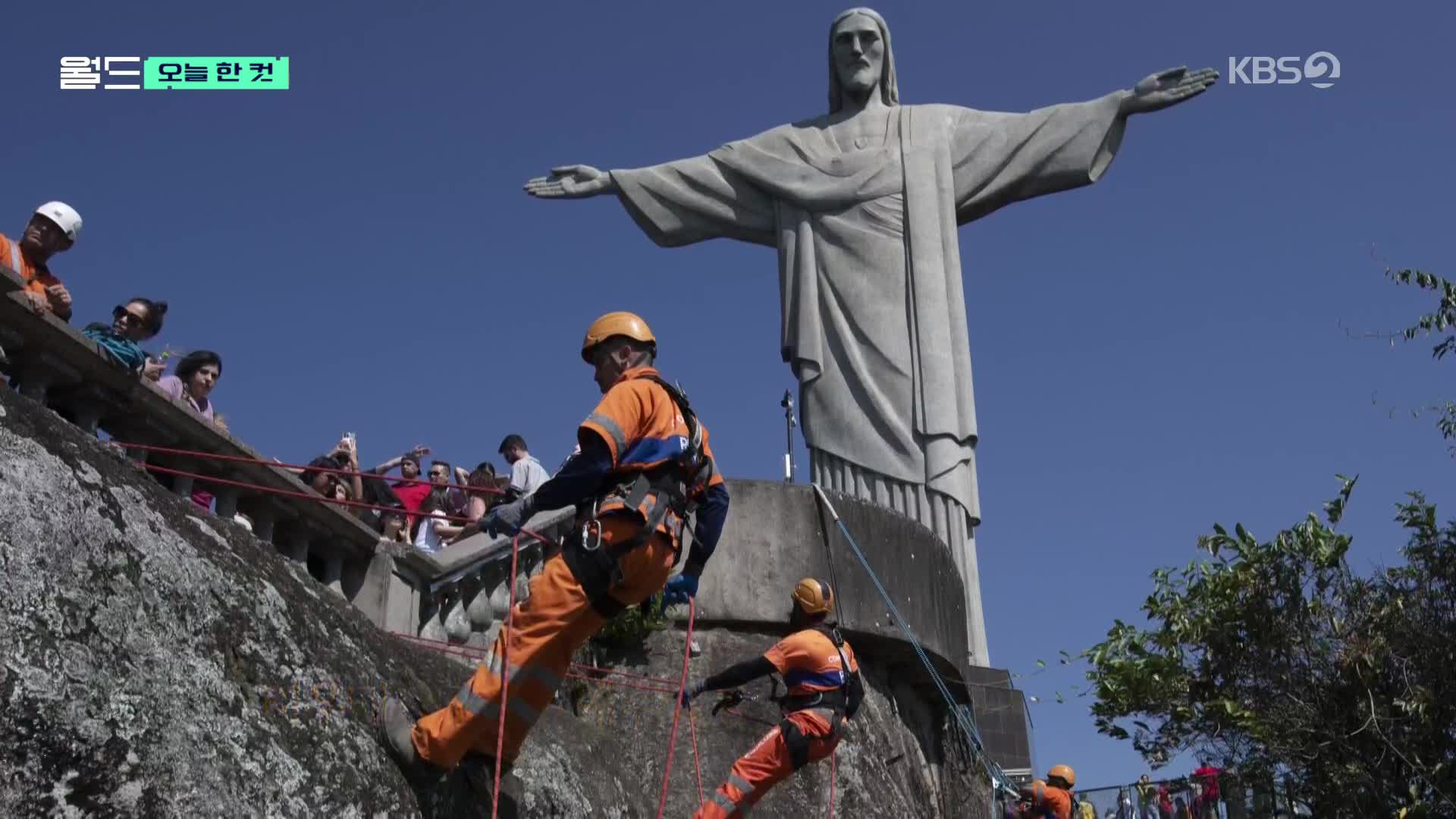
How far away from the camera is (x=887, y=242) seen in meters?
18.1

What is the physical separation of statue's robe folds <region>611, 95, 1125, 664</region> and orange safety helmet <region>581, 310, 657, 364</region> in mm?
11552

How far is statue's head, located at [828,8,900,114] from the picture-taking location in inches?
744

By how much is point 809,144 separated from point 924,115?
133 centimetres

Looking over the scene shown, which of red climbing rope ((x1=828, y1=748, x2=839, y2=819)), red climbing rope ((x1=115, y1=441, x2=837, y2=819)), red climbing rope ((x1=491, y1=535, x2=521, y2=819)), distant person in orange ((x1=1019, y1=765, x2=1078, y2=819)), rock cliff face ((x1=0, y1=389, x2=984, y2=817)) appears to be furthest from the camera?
distant person in orange ((x1=1019, y1=765, x2=1078, y2=819))

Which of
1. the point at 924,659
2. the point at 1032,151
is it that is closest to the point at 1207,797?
the point at 924,659

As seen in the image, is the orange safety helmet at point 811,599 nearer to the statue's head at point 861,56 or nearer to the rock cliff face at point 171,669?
the rock cliff face at point 171,669

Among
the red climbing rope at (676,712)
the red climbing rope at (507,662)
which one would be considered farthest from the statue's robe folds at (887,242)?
the red climbing rope at (676,712)

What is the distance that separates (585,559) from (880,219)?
13391 millimetres

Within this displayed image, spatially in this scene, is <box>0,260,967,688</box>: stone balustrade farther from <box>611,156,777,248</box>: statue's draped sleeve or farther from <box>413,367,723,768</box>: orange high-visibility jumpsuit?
<box>611,156,777,248</box>: statue's draped sleeve

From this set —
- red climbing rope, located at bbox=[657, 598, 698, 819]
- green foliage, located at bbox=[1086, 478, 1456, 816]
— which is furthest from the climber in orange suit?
green foliage, located at bbox=[1086, 478, 1456, 816]

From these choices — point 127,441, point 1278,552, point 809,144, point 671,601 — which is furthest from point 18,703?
point 809,144

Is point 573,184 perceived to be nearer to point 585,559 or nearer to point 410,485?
point 410,485

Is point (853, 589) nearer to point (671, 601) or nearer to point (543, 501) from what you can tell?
point (671, 601)

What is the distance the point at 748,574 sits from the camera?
9836 millimetres
